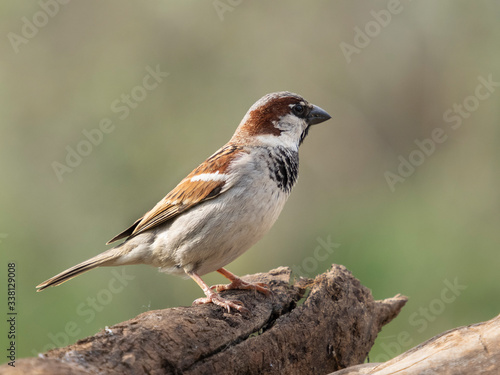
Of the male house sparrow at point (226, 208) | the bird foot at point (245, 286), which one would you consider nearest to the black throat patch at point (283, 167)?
the male house sparrow at point (226, 208)

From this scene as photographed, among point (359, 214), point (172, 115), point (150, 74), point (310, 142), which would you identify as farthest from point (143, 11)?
point (359, 214)

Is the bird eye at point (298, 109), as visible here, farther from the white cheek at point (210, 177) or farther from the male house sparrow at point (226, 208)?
the white cheek at point (210, 177)

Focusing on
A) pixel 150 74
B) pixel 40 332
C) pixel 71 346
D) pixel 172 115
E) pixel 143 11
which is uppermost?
pixel 143 11

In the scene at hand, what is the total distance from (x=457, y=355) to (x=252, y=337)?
1.12 meters

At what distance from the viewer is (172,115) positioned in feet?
22.7

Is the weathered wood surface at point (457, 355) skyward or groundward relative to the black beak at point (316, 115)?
groundward

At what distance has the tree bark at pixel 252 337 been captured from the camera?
2582mm

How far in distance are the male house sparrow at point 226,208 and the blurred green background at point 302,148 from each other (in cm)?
195

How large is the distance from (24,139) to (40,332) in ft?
8.03

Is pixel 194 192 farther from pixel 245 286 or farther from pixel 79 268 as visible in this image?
pixel 79 268

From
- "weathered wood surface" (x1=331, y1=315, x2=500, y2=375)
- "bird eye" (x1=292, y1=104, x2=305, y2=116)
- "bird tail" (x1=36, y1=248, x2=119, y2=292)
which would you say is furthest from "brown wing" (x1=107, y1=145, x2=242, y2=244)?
"weathered wood surface" (x1=331, y1=315, x2=500, y2=375)

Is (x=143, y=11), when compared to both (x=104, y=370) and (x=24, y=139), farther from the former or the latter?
(x=104, y=370)

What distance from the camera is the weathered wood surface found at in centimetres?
244

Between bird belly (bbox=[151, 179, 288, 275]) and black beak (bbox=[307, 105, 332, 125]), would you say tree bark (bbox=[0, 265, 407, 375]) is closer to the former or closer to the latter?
bird belly (bbox=[151, 179, 288, 275])
